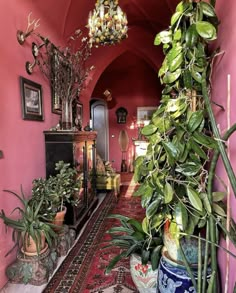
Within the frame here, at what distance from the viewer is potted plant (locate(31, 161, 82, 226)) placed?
2299 millimetres

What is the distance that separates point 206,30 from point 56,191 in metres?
1.97

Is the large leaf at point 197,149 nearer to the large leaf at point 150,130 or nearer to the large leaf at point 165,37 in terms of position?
the large leaf at point 150,130

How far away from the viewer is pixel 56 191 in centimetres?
236

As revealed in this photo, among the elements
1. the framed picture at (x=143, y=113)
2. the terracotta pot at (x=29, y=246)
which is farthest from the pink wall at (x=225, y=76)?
the framed picture at (x=143, y=113)

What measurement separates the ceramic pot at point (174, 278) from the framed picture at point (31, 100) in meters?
1.92

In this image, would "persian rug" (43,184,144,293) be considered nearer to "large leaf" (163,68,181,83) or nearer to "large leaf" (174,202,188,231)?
"large leaf" (174,202,188,231)

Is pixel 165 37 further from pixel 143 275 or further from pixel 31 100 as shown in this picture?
pixel 31 100

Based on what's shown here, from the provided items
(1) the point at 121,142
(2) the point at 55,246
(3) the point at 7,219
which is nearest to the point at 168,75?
(3) the point at 7,219

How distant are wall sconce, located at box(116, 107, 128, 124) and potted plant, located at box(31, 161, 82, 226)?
480cm

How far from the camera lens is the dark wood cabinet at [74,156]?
2.78 metres

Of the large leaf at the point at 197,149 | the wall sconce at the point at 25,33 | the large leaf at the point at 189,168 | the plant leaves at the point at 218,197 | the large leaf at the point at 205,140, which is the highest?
the wall sconce at the point at 25,33

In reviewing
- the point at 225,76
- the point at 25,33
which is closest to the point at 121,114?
the point at 25,33

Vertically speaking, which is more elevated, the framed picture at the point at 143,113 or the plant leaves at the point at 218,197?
the framed picture at the point at 143,113

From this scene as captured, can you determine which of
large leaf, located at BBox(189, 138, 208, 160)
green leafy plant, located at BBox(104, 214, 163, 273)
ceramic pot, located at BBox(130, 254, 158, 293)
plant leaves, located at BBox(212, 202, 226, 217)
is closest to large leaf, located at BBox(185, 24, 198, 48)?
large leaf, located at BBox(189, 138, 208, 160)
